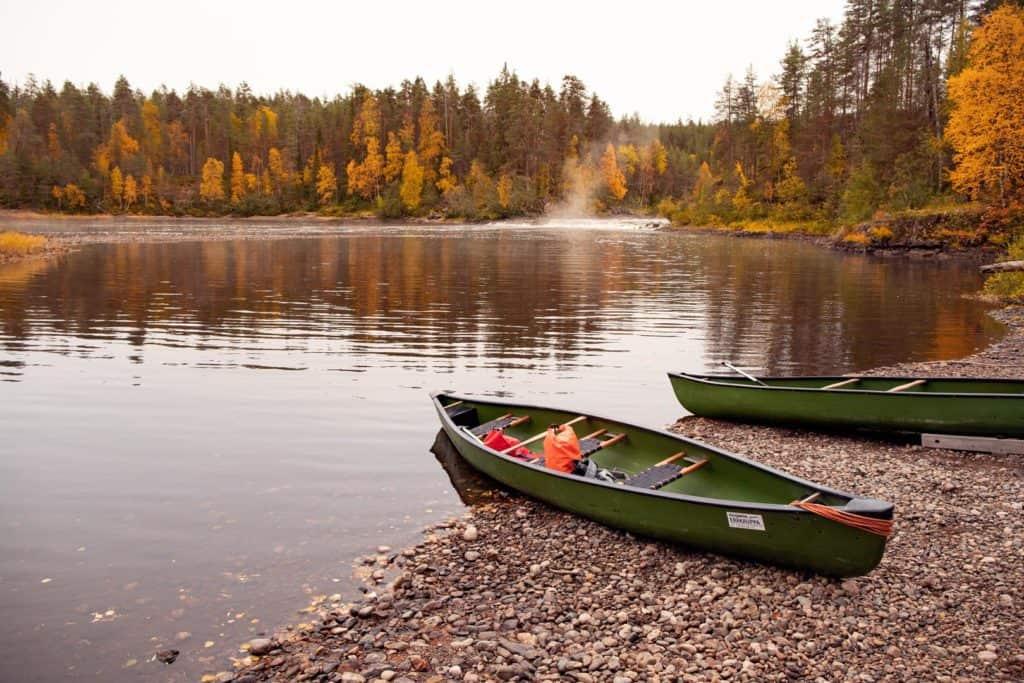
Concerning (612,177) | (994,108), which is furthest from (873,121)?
(612,177)

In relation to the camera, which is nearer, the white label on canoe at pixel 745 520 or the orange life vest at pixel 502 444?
the white label on canoe at pixel 745 520

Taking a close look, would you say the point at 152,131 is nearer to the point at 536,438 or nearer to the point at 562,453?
the point at 536,438

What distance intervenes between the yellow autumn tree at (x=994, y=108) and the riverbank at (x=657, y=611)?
44.4m

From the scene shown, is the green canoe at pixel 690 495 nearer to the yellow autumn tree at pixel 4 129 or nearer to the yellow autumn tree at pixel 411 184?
the yellow autumn tree at pixel 411 184

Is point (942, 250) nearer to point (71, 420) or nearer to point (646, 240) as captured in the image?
point (646, 240)

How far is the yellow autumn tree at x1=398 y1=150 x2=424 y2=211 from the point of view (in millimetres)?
130250

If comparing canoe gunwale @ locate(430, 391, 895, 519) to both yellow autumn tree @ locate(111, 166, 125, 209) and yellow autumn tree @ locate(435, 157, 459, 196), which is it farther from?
yellow autumn tree @ locate(111, 166, 125, 209)

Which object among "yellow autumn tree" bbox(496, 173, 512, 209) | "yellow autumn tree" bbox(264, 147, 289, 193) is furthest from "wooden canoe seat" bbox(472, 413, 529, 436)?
"yellow autumn tree" bbox(264, 147, 289, 193)

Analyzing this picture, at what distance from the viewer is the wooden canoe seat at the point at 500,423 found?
12953 mm

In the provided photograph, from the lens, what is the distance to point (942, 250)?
176 feet

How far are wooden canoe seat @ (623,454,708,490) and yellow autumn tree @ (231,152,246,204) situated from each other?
146m

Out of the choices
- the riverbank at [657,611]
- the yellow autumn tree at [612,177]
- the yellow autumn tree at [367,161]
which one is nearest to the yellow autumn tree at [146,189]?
the yellow autumn tree at [367,161]

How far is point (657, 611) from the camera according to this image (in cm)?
774

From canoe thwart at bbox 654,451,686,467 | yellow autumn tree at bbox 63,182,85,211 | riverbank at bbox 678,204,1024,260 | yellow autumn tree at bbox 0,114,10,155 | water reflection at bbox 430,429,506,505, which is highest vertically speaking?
yellow autumn tree at bbox 0,114,10,155
